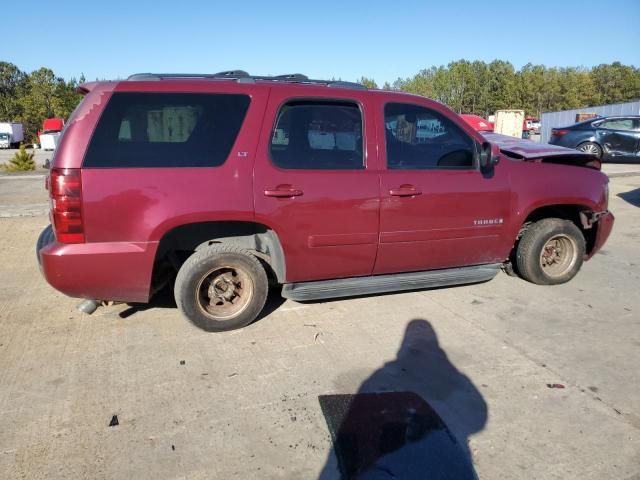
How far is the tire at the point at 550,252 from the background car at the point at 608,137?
12584mm

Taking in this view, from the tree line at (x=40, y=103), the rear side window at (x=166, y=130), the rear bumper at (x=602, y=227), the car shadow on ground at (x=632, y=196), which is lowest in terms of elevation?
the car shadow on ground at (x=632, y=196)

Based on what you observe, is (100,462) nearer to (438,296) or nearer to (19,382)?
(19,382)

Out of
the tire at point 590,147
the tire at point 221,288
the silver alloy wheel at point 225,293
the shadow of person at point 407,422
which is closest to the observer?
the shadow of person at point 407,422

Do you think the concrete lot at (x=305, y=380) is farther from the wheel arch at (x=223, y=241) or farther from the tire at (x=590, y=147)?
the tire at (x=590, y=147)

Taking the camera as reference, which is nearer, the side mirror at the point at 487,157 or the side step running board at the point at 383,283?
the side step running board at the point at 383,283

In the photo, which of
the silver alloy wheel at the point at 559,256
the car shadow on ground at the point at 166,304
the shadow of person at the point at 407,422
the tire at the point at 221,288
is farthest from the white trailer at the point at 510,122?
the shadow of person at the point at 407,422

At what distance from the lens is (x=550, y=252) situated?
5035mm

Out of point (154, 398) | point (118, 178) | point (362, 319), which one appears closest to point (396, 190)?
point (362, 319)

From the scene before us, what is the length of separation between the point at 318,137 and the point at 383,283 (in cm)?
136

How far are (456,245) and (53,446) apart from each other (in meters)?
3.33

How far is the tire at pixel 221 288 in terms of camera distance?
370cm

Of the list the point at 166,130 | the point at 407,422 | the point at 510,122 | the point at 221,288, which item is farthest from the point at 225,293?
the point at 510,122

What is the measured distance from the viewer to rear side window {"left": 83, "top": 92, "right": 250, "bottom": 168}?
333 cm

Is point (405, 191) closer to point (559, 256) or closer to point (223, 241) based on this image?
point (223, 241)
